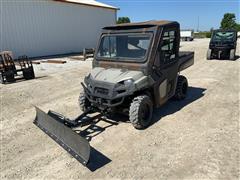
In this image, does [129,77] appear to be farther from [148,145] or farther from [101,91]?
[148,145]

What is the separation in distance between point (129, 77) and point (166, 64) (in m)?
1.13

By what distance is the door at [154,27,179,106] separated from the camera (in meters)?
5.07

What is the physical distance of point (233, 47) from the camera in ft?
A: 45.7

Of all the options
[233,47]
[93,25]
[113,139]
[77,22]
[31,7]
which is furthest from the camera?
[93,25]

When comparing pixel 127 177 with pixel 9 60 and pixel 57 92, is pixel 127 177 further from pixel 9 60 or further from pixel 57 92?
pixel 9 60

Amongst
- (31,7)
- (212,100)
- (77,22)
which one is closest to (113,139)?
(212,100)

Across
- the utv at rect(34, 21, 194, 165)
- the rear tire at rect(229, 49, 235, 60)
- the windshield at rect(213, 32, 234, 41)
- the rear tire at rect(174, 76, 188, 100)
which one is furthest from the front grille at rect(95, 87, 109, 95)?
the windshield at rect(213, 32, 234, 41)

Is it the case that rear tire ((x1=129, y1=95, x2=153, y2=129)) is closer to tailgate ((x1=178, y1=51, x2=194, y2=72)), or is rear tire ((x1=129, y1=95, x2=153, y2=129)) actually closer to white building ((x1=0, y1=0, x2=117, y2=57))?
tailgate ((x1=178, y1=51, x2=194, y2=72))

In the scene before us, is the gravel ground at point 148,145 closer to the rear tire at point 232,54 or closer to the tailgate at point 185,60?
the tailgate at point 185,60

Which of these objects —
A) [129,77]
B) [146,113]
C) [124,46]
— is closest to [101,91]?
[129,77]

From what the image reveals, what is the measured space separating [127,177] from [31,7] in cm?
1743

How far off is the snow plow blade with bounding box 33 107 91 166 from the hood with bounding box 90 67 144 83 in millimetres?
1274

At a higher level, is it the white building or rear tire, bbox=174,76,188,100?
the white building

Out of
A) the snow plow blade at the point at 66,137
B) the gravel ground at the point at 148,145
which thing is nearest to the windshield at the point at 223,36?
the gravel ground at the point at 148,145
